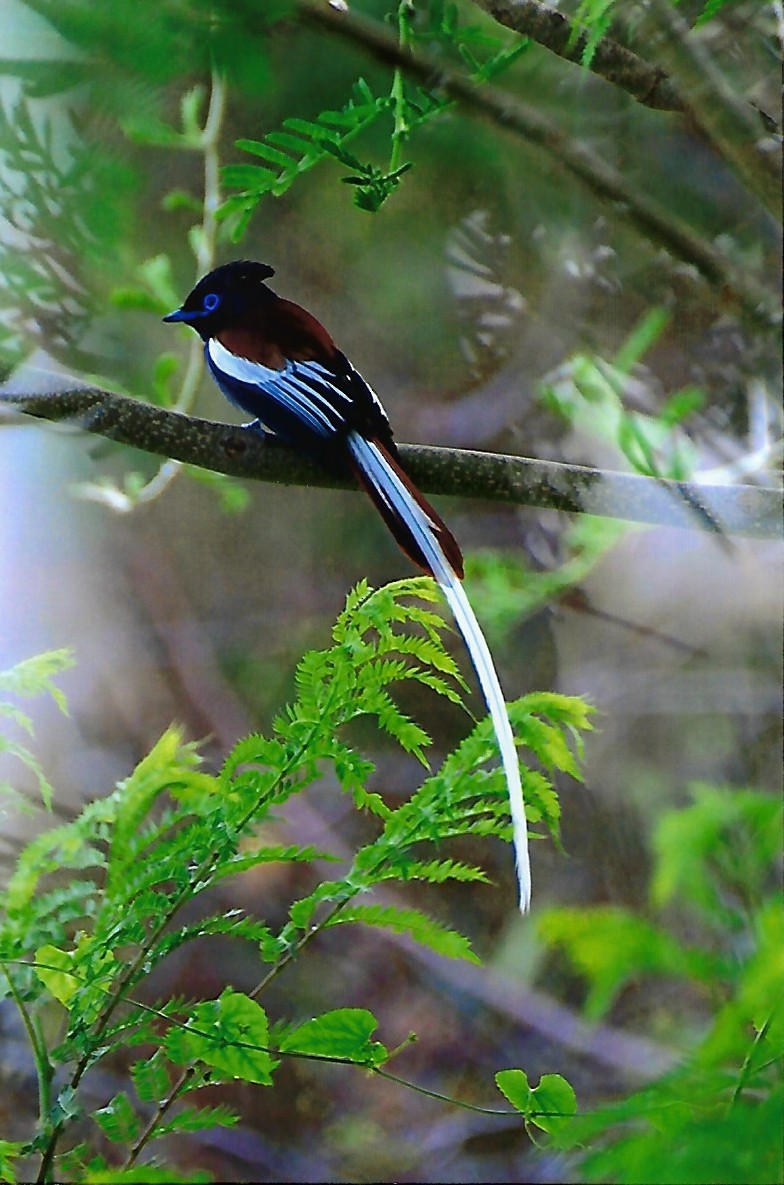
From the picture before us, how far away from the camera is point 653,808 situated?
0.81 metres

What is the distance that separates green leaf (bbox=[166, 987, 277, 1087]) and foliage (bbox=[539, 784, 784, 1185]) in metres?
0.17

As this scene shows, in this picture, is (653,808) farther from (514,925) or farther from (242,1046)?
(242,1046)

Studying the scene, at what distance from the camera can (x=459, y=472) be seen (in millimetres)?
779

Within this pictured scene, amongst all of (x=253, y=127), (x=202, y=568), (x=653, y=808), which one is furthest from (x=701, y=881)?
(x=253, y=127)

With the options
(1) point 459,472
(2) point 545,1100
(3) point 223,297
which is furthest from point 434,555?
(2) point 545,1100

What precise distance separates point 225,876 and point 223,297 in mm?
393

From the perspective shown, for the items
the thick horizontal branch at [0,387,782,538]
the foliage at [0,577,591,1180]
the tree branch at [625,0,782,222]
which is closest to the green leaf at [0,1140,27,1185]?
the foliage at [0,577,591,1180]

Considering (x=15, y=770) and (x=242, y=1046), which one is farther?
(x=15, y=770)

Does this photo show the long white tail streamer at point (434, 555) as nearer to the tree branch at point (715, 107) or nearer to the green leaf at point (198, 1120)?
the green leaf at point (198, 1120)

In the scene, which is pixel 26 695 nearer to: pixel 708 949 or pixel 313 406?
pixel 313 406

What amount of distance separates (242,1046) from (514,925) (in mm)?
242

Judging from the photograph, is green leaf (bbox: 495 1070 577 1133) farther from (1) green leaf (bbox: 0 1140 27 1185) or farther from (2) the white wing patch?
(2) the white wing patch

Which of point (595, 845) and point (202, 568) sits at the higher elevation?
point (202, 568)

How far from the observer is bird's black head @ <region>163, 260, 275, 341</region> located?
0.74 metres
